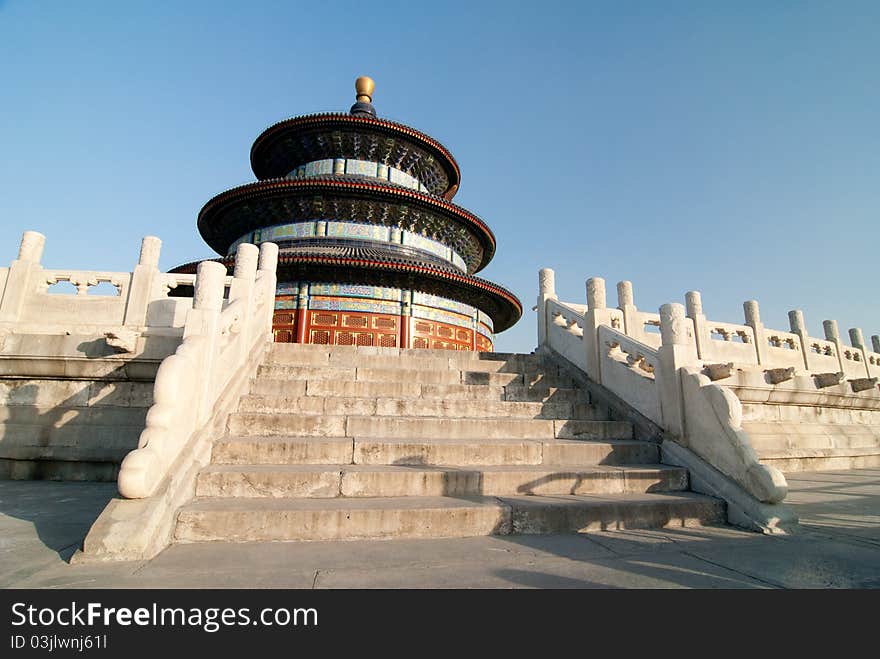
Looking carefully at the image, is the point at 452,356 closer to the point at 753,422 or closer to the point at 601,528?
the point at 601,528

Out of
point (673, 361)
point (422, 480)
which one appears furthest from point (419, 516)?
point (673, 361)

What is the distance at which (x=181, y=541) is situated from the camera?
3.02 meters

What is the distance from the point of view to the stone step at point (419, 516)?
10.1 ft

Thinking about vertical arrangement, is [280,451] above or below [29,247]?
below

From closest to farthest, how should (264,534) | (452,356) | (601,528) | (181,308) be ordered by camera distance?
(264,534) → (601,528) → (181,308) → (452,356)

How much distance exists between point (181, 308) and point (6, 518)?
3.59m

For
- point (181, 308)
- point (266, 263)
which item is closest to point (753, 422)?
point (266, 263)

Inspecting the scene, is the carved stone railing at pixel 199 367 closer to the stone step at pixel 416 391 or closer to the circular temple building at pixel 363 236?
the stone step at pixel 416 391

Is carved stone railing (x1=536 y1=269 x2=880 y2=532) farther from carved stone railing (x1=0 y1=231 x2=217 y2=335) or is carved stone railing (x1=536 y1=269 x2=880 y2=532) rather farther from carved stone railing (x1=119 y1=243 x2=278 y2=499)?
carved stone railing (x1=0 y1=231 x2=217 y2=335)

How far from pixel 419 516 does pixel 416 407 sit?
2223 millimetres

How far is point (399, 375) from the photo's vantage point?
21.0ft

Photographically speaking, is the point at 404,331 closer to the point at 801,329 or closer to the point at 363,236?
the point at 363,236

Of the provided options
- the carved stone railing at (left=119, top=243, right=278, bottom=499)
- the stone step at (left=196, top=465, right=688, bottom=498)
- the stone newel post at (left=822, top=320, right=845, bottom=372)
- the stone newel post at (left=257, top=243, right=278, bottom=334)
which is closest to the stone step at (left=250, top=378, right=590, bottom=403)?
the carved stone railing at (left=119, top=243, right=278, bottom=499)

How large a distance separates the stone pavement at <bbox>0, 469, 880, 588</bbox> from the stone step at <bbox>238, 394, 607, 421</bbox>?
6.38 ft
